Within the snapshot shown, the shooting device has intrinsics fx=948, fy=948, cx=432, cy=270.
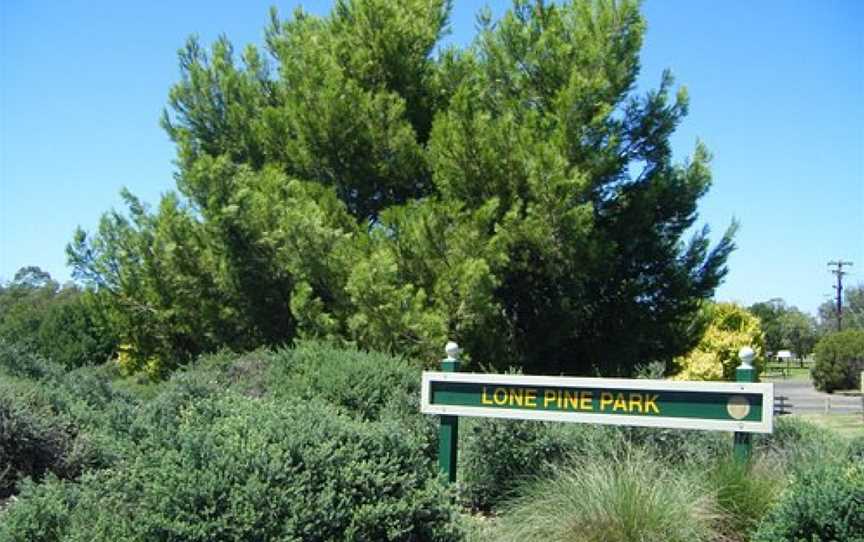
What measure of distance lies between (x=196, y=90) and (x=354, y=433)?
1149 centimetres

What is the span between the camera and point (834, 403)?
113 ft

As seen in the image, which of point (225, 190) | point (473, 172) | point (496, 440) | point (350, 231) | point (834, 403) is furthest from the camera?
point (834, 403)

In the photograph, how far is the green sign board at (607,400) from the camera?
666cm

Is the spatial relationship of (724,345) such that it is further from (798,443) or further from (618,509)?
(618,509)

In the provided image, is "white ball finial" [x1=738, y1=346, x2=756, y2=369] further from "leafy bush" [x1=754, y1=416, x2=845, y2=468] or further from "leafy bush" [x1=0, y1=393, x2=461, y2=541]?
"leafy bush" [x1=0, y1=393, x2=461, y2=541]

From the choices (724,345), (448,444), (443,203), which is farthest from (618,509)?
(724,345)

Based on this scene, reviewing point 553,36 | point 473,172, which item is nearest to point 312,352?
point 473,172

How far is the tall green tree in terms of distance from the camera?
1145 centimetres

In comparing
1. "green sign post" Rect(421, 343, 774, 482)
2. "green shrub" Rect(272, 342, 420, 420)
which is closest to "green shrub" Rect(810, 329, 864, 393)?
"green shrub" Rect(272, 342, 420, 420)

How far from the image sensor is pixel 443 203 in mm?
11961

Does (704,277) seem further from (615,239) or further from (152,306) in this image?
(152,306)

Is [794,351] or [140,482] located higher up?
[794,351]

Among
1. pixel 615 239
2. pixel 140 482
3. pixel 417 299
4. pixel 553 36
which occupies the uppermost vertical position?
pixel 553 36

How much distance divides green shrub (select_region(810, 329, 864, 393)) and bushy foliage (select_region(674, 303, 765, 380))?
17.0 metres
